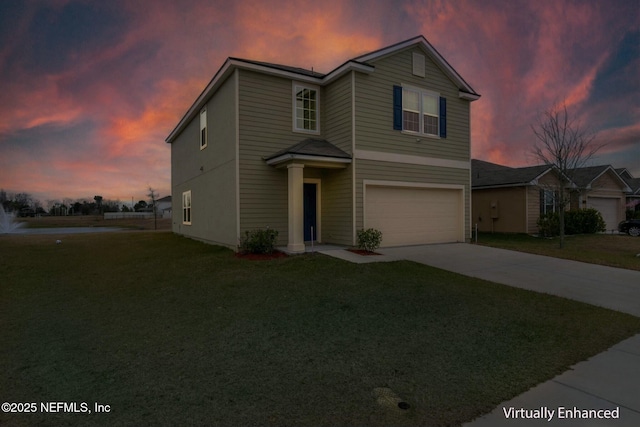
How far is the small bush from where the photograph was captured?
36.3 feet

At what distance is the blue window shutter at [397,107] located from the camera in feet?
42.8

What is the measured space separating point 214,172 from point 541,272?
11835mm

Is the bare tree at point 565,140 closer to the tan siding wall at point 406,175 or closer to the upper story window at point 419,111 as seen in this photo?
the tan siding wall at point 406,175

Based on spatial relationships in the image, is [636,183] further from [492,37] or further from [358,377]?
[358,377]

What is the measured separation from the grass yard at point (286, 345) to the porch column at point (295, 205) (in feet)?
9.00

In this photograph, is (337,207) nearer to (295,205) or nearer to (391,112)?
(295,205)

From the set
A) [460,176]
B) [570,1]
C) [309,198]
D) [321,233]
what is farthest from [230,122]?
[570,1]

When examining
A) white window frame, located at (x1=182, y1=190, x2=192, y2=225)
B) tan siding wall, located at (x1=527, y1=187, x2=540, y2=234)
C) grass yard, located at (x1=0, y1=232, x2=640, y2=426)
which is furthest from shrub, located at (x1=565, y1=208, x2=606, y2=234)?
Result: white window frame, located at (x1=182, y1=190, x2=192, y2=225)

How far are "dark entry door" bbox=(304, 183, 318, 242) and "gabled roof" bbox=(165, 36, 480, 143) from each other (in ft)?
13.3

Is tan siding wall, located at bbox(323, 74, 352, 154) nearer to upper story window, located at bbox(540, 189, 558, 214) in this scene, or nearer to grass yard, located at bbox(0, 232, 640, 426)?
grass yard, located at bbox(0, 232, 640, 426)

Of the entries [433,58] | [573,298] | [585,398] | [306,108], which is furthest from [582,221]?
[585,398]

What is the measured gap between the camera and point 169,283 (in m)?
8.21

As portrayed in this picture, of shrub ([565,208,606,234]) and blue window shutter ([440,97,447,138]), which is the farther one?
shrub ([565,208,606,234])

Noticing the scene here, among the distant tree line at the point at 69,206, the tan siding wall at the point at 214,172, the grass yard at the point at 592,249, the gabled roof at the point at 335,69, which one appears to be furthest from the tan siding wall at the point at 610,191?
the distant tree line at the point at 69,206
